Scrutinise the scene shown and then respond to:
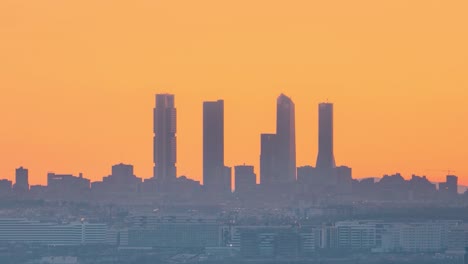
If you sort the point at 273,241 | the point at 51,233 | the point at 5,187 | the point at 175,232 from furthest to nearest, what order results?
the point at 5,187 < the point at 51,233 < the point at 175,232 < the point at 273,241

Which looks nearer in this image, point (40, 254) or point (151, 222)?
point (40, 254)

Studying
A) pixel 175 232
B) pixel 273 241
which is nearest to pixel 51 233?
pixel 175 232

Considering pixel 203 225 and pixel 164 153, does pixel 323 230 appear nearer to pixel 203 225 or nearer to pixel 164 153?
pixel 203 225

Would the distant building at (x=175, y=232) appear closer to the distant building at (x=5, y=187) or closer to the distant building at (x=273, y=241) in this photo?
the distant building at (x=273, y=241)

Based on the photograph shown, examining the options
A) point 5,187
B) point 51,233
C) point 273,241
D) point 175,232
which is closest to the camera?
point 273,241

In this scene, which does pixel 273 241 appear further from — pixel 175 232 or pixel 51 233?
pixel 51 233

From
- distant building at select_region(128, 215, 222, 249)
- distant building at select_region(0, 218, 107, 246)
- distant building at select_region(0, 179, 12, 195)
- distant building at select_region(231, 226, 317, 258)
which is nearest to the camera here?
distant building at select_region(231, 226, 317, 258)

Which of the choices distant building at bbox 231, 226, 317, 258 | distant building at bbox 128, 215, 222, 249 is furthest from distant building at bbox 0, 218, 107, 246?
distant building at bbox 231, 226, 317, 258

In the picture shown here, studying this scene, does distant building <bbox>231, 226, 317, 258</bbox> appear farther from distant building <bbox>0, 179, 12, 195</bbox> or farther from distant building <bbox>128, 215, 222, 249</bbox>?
distant building <bbox>0, 179, 12, 195</bbox>

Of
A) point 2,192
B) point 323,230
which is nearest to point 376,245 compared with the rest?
point 323,230

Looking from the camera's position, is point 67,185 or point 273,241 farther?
point 67,185

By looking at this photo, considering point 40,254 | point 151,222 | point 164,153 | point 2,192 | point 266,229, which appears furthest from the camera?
point 164,153
